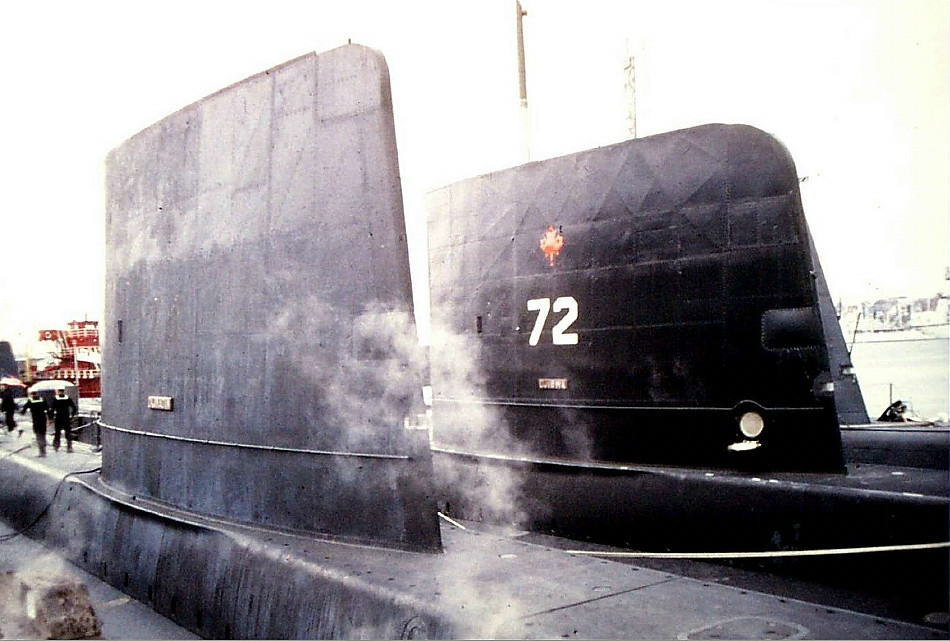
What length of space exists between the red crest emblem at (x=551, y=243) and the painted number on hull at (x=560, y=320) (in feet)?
1.23

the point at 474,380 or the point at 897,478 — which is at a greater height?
the point at 474,380

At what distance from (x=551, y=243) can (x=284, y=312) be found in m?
3.28

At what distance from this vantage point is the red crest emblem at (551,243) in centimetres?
805

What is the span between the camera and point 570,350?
8.02m

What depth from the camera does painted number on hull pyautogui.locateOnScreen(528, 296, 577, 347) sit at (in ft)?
26.3

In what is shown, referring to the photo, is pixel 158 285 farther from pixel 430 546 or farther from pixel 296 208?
pixel 430 546

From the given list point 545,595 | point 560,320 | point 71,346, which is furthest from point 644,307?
point 71,346

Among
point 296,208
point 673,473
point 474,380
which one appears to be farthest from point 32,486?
point 673,473

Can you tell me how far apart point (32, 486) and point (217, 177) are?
16.3ft

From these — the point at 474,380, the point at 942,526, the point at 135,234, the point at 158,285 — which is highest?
the point at 135,234

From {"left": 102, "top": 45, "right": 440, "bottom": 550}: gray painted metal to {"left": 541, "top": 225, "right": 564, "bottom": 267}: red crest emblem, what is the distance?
125 inches

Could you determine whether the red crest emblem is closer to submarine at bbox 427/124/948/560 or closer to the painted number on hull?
submarine at bbox 427/124/948/560

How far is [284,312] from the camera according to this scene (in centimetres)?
553

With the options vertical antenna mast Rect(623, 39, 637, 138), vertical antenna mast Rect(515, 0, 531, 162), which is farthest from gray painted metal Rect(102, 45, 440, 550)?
vertical antenna mast Rect(623, 39, 637, 138)
